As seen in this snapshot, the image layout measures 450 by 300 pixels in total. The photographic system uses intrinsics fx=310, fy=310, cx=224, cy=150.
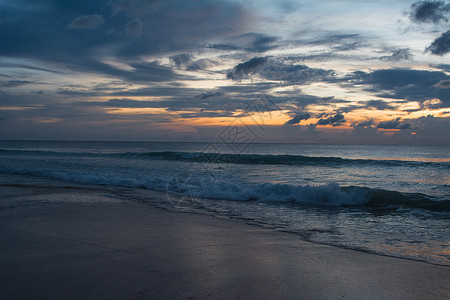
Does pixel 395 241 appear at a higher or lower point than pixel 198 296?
lower

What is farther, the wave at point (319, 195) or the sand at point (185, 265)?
the wave at point (319, 195)

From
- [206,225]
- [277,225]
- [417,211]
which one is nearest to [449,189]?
[417,211]

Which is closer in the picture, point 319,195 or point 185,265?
point 185,265

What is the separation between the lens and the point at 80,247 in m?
4.09

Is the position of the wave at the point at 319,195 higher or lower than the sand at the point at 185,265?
lower

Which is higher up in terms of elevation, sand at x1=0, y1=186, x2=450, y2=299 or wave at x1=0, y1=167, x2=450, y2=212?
sand at x1=0, y1=186, x2=450, y2=299

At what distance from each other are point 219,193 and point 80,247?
626cm

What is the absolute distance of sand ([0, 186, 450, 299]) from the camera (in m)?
2.89

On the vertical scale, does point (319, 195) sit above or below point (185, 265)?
below

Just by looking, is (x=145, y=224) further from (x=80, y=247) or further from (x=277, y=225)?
(x=277, y=225)

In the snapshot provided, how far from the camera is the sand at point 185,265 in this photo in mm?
2895

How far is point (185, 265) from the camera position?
11.5ft

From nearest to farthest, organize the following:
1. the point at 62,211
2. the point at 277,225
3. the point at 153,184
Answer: the point at 277,225
the point at 62,211
the point at 153,184

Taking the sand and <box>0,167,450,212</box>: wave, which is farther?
<box>0,167,450,212</box>: wave
